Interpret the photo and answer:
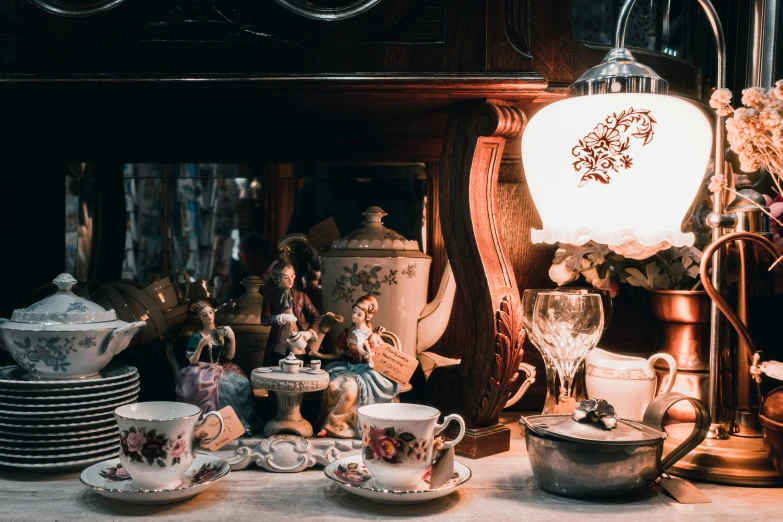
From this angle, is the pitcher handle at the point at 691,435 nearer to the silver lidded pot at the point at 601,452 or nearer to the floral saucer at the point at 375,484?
the silver lidded pot at the point at 601,452

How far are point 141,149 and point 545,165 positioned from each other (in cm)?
83

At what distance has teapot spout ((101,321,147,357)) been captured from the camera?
0.96m

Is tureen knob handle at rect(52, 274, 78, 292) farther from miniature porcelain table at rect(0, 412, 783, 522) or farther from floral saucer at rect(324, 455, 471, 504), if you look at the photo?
floral saucer at rect(324, 455, 471, 504)

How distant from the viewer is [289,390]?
38.3 inches

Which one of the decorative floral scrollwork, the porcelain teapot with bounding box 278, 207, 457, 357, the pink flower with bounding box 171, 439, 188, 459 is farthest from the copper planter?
the pink flower with bounding box 171, 439, 188, 459

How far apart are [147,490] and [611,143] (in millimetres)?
669

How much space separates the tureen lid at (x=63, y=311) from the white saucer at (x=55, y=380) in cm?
8

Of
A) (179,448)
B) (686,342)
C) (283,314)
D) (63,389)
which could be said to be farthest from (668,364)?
(63,389)

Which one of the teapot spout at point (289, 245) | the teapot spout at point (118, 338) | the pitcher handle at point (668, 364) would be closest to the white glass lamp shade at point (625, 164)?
the pitcher handle at point (668, 364)

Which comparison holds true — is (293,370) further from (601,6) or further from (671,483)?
(601,6)

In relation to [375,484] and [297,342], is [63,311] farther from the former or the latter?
[375,484]

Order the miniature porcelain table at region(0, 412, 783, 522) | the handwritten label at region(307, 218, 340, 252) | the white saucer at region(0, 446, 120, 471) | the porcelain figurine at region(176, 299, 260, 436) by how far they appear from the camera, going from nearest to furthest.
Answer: the miniature porcelain table at region(0, 412, 783, 522) → the white saucer at region(0, 446, 120, 471) → the porcelain figurine at region(176, 299, 260, 436) → the handwritten label at region(307, 218, 340, 252)

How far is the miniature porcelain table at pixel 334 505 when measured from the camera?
788 mm

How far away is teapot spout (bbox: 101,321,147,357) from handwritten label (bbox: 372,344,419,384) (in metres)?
0.33
